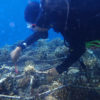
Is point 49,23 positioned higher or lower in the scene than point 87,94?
higher

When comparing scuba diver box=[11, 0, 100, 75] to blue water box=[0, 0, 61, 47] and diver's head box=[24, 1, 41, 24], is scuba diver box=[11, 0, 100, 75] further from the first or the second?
blue water box=[0, 0, 61, 47]

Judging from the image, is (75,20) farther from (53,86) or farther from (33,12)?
(53,86)

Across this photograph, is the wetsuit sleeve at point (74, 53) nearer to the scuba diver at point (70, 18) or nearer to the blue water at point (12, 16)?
the scuba diver at point (70, 18)

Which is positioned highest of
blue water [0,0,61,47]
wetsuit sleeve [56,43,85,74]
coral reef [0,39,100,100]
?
blue water [0,0,61,47]

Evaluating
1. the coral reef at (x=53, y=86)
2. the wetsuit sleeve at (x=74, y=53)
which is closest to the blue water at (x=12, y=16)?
the coral reef at (x=53, y=86)

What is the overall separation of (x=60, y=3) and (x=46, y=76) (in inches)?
97.4

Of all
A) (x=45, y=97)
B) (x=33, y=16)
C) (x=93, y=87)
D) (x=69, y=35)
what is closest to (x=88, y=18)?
(x=69, y=35)

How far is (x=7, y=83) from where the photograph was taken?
470 centimetres

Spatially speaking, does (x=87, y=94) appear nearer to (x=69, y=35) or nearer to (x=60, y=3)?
(x=69, y=35)

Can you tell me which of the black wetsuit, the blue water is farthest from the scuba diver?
the blue water

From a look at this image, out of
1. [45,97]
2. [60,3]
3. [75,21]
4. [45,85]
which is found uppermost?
Answer: [60,3]

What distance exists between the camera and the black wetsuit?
3.53 m

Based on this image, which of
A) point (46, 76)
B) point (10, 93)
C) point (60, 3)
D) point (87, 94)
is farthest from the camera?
point (46, 76)

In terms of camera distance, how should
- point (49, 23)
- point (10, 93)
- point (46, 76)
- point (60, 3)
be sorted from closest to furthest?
point (60, 3) < point (49, 23) < point (10, 93) < point (46, 76)
